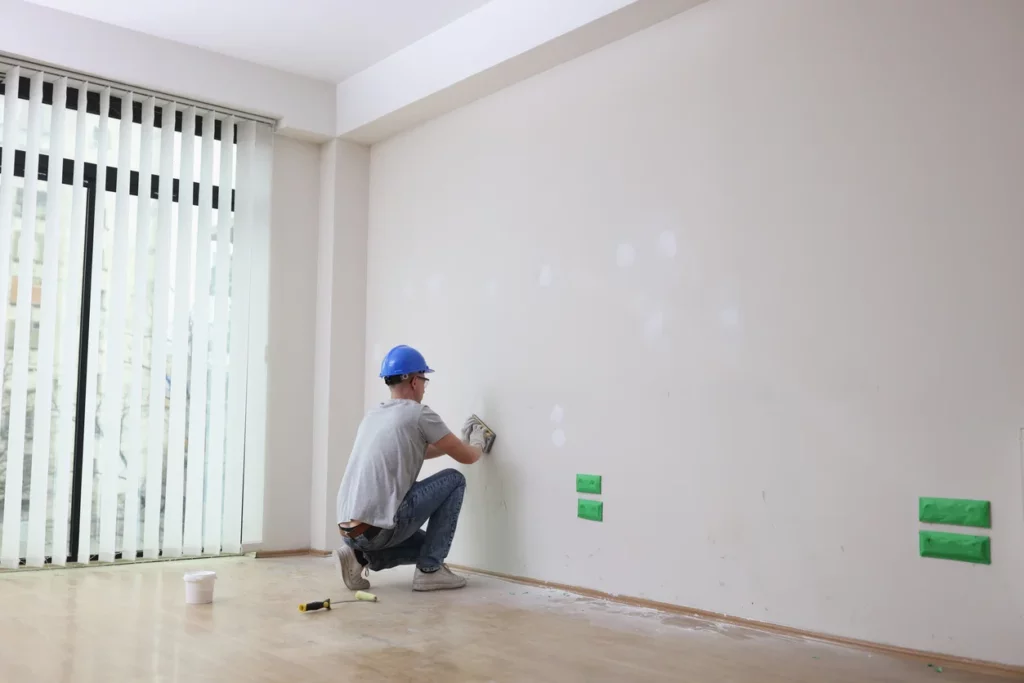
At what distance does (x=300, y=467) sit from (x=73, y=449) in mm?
1198

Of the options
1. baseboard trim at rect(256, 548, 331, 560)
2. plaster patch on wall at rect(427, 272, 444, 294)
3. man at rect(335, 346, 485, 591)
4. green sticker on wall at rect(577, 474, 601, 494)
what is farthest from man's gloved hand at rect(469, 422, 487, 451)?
baseboard trim at rect(256, 548, 331, 560)

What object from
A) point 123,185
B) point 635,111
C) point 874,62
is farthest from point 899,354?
point 123,185

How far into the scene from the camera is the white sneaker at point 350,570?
3.67m

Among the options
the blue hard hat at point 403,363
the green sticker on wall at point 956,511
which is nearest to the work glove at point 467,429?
the blue hard hat at point 403,363

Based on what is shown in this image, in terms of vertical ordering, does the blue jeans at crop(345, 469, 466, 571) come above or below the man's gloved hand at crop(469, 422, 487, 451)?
below

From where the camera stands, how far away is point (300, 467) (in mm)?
4973

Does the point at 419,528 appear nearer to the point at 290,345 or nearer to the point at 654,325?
the point at 654,325

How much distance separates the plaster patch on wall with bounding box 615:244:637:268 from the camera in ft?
11.7

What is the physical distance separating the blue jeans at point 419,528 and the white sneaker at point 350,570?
0.04m

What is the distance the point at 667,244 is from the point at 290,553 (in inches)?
110

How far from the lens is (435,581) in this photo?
3711 mm

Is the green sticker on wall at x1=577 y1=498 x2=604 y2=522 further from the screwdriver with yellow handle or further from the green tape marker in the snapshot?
the green tape marker

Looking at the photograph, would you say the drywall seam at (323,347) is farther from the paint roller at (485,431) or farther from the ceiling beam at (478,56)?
the paint roller at (485,431)

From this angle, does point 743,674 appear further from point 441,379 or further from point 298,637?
point 441,379
